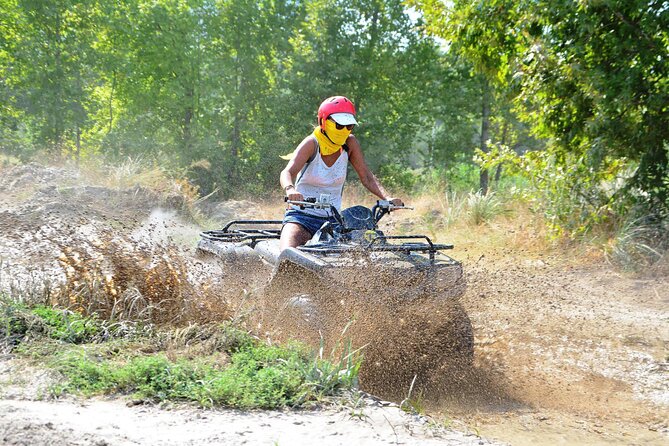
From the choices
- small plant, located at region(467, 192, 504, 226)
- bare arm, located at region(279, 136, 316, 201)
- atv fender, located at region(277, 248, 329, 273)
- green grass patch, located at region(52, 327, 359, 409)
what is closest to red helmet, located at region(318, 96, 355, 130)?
bare arm, located at region(279, 136, 316, 201)

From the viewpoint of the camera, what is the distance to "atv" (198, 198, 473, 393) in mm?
4688

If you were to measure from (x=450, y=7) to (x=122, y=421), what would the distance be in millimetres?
9332

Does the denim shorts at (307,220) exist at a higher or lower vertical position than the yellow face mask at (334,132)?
lower

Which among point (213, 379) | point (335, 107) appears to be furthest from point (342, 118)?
point (213, 379)

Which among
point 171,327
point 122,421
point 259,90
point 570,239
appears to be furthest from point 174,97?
point 122,421

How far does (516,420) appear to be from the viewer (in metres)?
4.51

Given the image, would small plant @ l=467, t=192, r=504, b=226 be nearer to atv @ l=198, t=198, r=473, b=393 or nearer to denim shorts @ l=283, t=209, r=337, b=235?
denim shorts @ l=283, t=209, r=337, b=235

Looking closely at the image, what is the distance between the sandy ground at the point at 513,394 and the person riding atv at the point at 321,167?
152 centimetres

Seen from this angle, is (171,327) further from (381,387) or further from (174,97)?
(174,97)

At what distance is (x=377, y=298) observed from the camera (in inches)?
185

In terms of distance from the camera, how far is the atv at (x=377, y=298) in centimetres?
469

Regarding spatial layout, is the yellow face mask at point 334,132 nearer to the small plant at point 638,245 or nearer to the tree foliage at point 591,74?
the tree foliage at point 591,74

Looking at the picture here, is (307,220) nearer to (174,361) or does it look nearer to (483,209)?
(174,361)

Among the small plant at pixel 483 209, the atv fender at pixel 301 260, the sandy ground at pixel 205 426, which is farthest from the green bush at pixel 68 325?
the small plant at pixel 483 209
